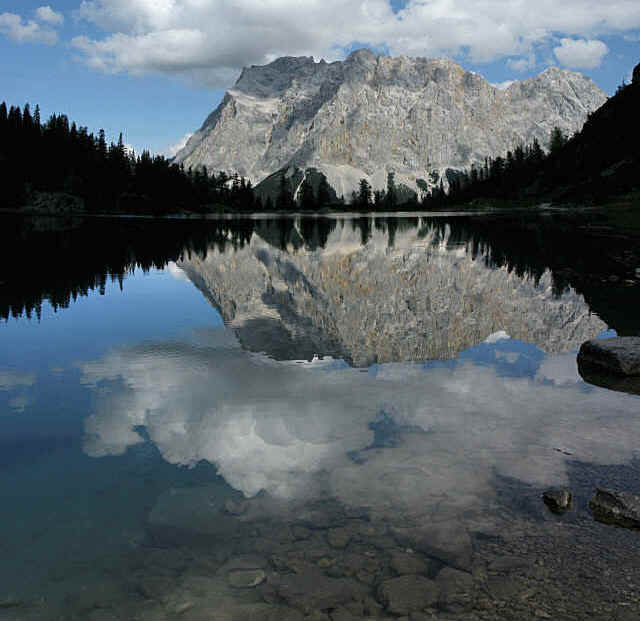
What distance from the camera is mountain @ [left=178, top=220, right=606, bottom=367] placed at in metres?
17.9

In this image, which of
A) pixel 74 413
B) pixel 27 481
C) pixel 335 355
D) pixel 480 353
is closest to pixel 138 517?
pixel 27 481

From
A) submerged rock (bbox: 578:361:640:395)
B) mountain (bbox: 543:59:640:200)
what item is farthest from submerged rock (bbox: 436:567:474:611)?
mountain (bbox: 543:59:640:200)

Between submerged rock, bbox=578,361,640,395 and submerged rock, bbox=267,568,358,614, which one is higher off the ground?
submerged rock, bbox=578,361,640,395

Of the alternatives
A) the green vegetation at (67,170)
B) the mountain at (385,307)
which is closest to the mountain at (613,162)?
the green vegetation at (67,170)

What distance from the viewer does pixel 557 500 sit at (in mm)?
7945

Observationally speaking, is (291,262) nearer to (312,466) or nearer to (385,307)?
(385,307)

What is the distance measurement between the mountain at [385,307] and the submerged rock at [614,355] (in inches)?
75.7

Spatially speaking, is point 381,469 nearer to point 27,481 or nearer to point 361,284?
point 27,481

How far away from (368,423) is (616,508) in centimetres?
464

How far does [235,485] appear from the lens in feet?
28.5

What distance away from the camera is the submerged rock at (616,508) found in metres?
7.46

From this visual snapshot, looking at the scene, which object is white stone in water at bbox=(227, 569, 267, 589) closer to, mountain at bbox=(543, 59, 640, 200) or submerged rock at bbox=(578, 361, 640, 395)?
submerged rock at bbox=(578, 361, 640, 395)

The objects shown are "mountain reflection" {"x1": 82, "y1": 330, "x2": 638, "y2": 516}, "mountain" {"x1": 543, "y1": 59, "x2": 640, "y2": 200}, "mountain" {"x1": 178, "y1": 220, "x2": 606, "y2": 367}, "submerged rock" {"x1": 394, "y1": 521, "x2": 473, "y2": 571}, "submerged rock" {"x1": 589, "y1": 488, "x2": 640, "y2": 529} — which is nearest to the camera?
"submerged rock" {"x1": 394, "y1": 521, "x2": 473, "y2": 571}

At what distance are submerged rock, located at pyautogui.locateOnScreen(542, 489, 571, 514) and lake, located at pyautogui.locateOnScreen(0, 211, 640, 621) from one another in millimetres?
139
